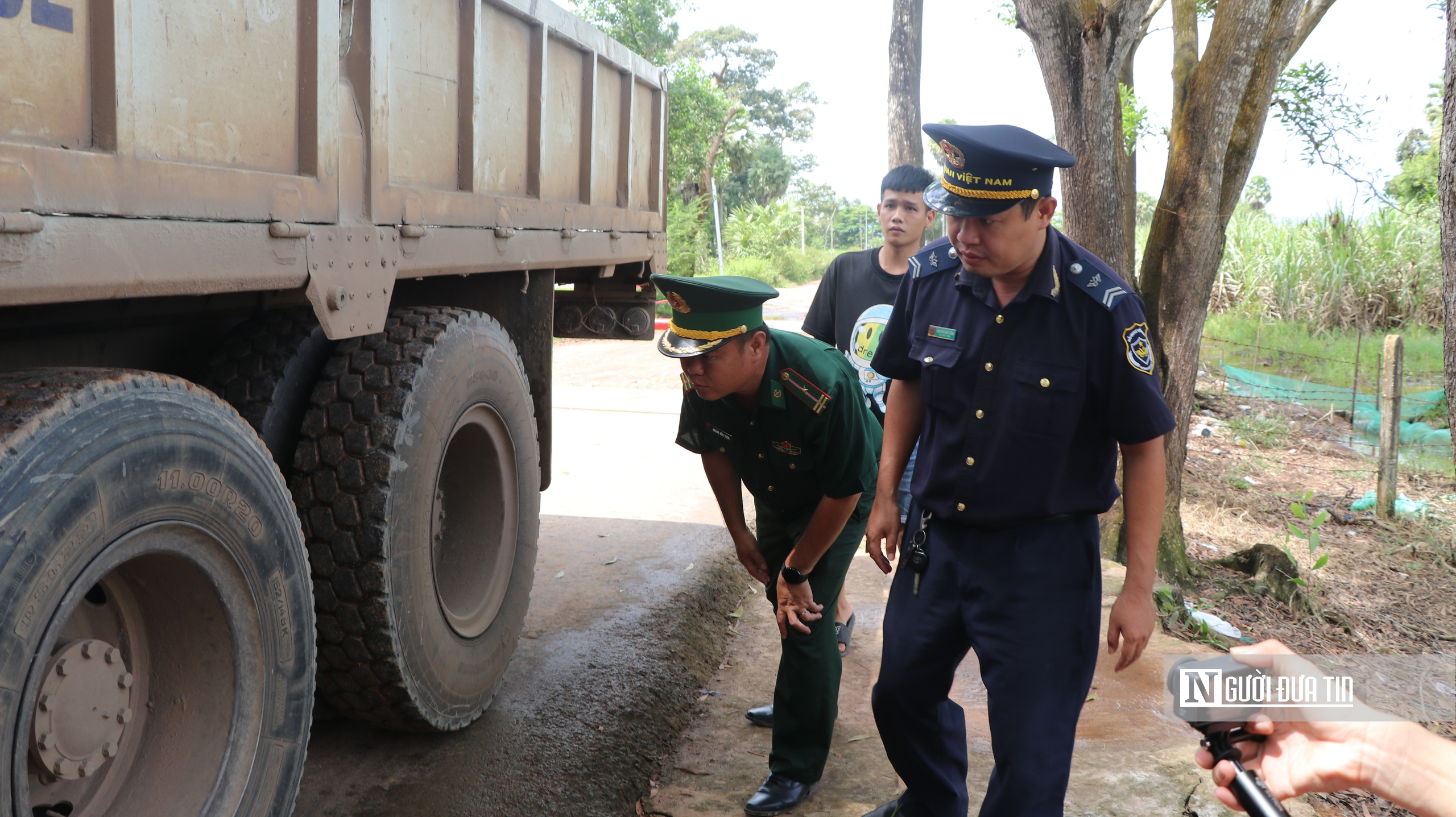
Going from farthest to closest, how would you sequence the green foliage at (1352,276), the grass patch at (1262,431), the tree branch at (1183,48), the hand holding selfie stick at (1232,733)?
the green foliage at (1352,276) < the grass patch at (1262,431) < the tree branch at (1183,48) < the hand holding selfie stick at (1232,733)

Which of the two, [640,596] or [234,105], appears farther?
[640,596]

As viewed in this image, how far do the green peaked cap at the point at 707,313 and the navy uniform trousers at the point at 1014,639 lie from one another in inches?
28.0

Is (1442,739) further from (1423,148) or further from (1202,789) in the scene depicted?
(1423,148)

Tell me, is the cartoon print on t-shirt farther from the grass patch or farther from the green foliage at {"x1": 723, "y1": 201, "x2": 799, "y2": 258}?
the green foliage at {"x1": 723, "y1": 201, "x2": 799, "y2": 258}

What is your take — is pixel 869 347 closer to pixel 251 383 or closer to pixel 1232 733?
pixel 251 383

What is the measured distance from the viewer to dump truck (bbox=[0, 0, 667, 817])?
157 centimetres

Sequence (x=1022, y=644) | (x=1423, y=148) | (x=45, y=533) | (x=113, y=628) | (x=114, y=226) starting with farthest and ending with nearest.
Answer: (x=1423, y=148) → (x=1022, y=644) → (x=113, y=628) → (x=114, y=226) → (x=45, y=533)

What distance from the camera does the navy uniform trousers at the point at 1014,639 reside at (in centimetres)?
226

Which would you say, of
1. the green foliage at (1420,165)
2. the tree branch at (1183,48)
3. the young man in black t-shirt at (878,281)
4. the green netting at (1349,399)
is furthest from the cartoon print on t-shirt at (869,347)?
the green foliage at (1420,165)

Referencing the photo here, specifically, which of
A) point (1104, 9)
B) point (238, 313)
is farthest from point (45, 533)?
point (1104, 9)

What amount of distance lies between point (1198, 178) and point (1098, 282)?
377 centimetres

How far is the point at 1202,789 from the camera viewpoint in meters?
3.07

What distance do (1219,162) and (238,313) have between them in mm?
4901

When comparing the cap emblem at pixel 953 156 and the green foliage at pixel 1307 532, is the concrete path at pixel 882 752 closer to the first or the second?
the cap emblem at pixel 953 156
